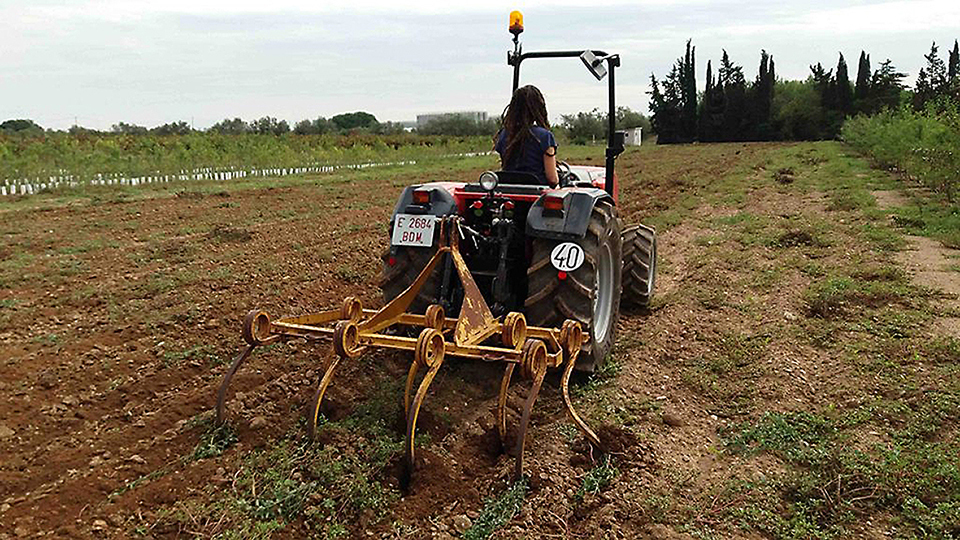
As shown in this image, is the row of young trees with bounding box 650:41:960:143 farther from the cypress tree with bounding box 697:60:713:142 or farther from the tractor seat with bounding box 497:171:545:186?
the tractor seat with bounding box 497:171:545:186

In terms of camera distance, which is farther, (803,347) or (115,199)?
(115,199)

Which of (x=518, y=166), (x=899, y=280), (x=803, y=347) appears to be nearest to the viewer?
(x=518, y=166)

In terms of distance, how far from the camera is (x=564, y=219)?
426 cm

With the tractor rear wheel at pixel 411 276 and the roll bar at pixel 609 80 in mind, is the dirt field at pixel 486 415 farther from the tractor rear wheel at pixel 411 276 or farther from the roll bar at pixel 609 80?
the roll bar at pixel 609 80

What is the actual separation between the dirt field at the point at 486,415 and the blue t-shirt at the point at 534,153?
1.27 metres

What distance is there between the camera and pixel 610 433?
3.82m

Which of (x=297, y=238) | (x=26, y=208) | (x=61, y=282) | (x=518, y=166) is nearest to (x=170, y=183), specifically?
(x=26, y=208)

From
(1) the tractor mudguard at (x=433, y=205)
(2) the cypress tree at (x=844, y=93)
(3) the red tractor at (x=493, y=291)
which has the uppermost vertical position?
(2) the cypress tree at (x=844, y=93)

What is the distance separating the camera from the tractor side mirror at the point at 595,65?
16.5 feet

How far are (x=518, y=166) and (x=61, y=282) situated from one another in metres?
5.06

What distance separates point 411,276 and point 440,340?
48.1 inches

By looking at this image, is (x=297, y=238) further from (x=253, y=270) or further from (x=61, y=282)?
(x=61, y=282)

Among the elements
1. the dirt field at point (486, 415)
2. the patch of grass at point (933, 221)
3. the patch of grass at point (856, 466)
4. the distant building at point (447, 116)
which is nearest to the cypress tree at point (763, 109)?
the distant building at point (447, 116)

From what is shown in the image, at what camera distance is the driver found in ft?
15.2
